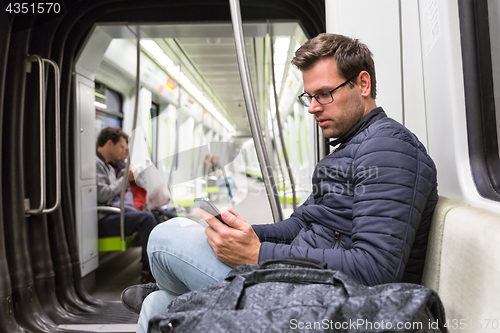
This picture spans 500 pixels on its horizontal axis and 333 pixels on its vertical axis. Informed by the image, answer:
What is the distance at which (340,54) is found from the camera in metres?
1.09

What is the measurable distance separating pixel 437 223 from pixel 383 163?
24 centimetres

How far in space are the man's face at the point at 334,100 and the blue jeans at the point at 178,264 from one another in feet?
1.88

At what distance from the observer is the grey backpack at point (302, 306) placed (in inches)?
23.2

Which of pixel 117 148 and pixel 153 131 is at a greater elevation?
pixel 153 131

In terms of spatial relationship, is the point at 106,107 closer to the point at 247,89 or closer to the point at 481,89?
the point at 247,89

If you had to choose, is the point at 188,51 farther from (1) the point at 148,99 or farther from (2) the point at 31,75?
(2) the point at 31,75

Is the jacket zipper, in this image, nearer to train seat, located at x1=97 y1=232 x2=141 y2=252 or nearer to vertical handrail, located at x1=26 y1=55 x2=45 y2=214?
vertical handrail, located at x1=26 y1=55 x2=45 y2=214

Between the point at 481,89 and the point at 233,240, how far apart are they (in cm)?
92

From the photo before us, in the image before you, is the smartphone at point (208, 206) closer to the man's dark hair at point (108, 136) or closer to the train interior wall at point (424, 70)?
the train interior wall at point (424, 70)

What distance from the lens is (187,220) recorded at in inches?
47.7

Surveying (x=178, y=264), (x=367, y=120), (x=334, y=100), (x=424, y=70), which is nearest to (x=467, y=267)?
(x=367, y=120)

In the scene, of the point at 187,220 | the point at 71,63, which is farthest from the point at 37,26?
the point at 187,220

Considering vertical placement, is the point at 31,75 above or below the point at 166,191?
above

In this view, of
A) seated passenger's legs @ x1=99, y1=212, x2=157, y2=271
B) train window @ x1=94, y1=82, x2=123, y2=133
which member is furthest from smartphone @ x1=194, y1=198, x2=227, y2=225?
train window @ x1=94, y1=82, x2=123, y2=133
